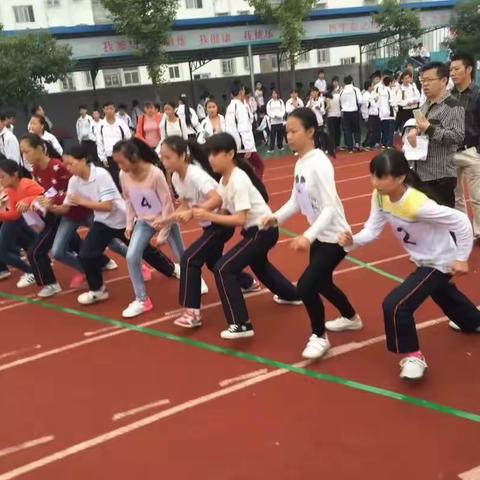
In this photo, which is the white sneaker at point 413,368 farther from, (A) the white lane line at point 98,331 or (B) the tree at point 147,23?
(B) the tree at point 147,23

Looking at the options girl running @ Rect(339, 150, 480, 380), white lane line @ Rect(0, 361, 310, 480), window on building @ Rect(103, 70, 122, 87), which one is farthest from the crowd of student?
window on building @ Rect(103, 70, 122, 87)

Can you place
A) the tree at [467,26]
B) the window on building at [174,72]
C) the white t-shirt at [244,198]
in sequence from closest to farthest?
the white t-shirt at [244,198]
the tree at [467,26]
the window on building at [174,72]

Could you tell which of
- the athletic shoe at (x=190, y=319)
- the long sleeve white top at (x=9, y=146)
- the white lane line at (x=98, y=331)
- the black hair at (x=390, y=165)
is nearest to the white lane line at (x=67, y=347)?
the white lane line at (x=98, y=331)

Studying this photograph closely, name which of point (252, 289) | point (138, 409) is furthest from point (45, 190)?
point (138, 409)

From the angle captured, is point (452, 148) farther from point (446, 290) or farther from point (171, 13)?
point (171, 13)

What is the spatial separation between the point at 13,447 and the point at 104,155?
6740 millimetres

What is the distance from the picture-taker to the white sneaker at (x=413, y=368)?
10.5ft

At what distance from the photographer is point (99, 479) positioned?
8.86 ft

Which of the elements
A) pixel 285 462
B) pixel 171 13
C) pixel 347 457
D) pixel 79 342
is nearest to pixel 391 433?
pixel 347 457

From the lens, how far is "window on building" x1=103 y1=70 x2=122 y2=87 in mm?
30039

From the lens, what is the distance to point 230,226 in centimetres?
401

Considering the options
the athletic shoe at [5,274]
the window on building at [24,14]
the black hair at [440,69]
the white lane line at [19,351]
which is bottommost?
the athletic shoe at [5,274]

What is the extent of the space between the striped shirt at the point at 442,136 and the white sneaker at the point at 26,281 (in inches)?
157

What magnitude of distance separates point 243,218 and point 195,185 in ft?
2.07
